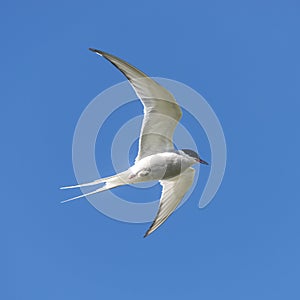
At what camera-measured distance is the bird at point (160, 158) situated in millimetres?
13820

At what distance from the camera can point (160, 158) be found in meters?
14.4

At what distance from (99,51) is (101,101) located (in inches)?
94.8

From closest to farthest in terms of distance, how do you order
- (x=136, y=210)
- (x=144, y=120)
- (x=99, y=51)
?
1. (x=99, y=51)
2. (x=144, y=120)
3. (x=136, y=210)

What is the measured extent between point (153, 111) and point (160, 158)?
40.3 inches

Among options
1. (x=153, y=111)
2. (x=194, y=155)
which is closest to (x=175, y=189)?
(x=194, y=155)

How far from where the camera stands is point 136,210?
1530 centimetres

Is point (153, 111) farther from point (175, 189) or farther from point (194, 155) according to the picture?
point (175, 189)

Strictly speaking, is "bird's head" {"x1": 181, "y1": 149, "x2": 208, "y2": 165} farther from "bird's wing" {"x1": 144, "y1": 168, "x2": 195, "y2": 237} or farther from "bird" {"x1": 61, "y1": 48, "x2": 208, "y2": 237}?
"bird's wing" {"x1": 144, "y1": 168, "x2": 195, "y2": 237}

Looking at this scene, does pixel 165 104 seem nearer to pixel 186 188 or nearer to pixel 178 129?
pixel 178 129

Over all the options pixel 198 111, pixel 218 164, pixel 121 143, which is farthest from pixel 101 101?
pixel 218 164

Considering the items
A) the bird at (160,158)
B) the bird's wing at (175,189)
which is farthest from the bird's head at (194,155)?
the bird's wing at (175,189)

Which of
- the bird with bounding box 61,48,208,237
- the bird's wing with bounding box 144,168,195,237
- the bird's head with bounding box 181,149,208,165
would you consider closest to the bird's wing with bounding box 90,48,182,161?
the bird with bounding box 61,48,208,237

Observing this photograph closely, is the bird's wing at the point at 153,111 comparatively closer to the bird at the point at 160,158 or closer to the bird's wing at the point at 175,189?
the bird at the point at 160,158

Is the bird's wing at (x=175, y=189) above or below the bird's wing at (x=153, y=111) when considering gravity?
below
